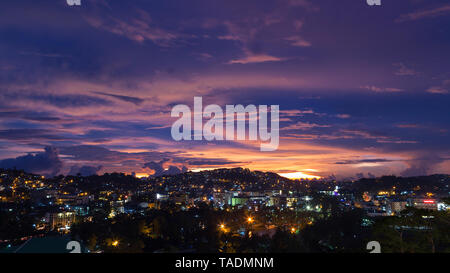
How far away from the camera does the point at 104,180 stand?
259 feet

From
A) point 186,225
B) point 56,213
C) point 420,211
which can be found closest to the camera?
point 420,211

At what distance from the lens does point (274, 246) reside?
15547 mm

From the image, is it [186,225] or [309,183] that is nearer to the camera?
[186,225]

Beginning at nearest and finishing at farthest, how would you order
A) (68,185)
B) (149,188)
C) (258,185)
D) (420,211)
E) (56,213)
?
(420,211) < (56,213) < (68,185) < (149,188) < (258,185)
